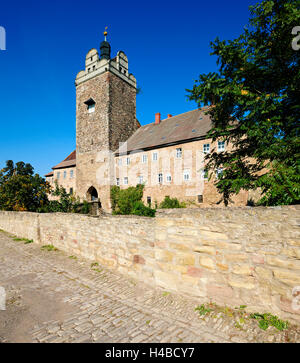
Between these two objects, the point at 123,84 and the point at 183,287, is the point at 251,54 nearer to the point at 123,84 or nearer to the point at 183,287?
the point at 183,287

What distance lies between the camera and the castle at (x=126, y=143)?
19.5 m

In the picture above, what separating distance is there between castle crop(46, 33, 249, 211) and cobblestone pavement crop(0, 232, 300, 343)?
49.5ft

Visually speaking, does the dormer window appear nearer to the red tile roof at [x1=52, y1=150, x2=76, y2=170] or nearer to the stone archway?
the red tile roof at [x1=52, y1=150, x2=76, y2=170]

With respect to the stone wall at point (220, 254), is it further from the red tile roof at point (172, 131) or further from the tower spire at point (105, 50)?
the tower spire at point (105, 50)

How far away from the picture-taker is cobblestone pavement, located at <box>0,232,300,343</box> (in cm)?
296

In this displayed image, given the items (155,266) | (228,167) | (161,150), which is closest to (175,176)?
(161,150)

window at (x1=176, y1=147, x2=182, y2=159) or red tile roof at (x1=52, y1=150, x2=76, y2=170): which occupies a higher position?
red tile roof at (x1=52, y1=150, x2=76, y2=170)

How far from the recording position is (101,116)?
82.5 feet

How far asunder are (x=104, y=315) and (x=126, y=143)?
24.0m

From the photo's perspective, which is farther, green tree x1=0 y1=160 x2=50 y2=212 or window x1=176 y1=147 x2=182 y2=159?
window x1=176 y1=147 x2=182 y2=159

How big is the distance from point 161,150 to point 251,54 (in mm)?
14552

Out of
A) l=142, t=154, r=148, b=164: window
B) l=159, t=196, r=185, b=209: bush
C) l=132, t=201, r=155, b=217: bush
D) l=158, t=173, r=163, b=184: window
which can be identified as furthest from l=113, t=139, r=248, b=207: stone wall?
l=132, t=201, r=155, b=217: bush

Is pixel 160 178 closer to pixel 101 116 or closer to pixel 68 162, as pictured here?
pixel 101 116
